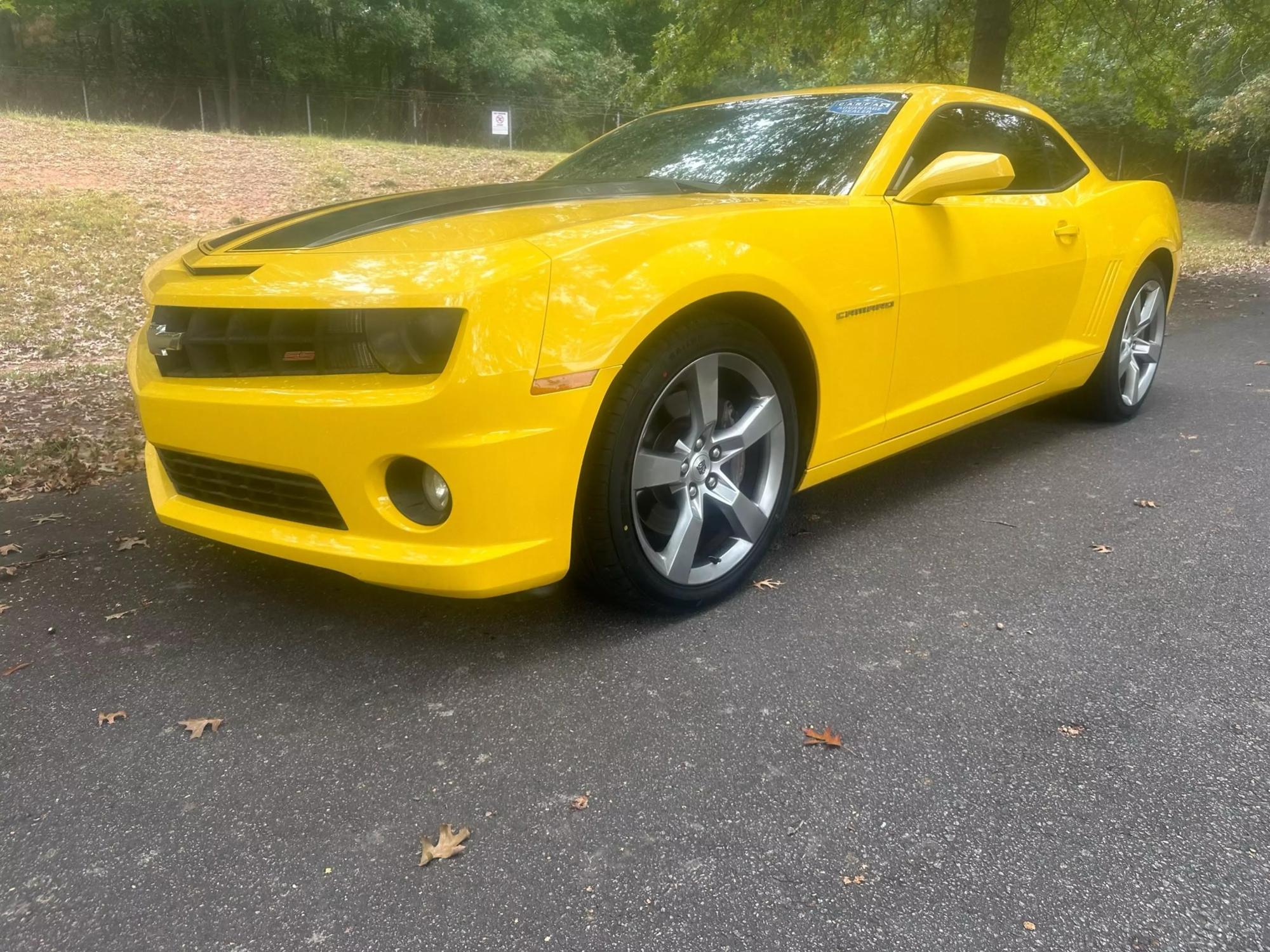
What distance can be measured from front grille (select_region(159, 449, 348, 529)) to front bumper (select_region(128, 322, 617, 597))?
3 centimetres

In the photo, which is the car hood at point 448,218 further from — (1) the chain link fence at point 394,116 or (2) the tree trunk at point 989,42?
(1) the chain link fence at point 394,116

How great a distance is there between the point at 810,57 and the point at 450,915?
1457 centimetres

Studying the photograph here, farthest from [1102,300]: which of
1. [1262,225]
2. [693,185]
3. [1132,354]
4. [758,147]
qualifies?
[1262,225]

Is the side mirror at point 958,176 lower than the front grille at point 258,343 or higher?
higher

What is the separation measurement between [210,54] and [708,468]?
3379 cm

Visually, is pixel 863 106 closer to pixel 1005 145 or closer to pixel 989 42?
pixel 1005 145

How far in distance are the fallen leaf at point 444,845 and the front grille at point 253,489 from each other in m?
0.78

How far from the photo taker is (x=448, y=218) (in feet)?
8.20

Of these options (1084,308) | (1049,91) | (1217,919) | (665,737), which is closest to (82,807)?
(665,737)

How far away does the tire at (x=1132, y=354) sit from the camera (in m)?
4.25

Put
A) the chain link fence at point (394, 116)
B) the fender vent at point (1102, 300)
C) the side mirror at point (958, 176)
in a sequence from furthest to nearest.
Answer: the chain link fence at point (394, 116) < the fender vent at point (1102, 300) < the side mirror at point (958, 176)

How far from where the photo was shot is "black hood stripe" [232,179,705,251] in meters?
2.48

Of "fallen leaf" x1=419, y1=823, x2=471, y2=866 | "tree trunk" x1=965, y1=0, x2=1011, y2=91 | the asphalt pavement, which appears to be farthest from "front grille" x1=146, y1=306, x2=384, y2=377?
"tree trunk" x1=965, y1=0, x2=1011, y2=91

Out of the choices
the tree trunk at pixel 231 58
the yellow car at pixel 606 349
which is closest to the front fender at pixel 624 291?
the yellow car at pixel 606 349
